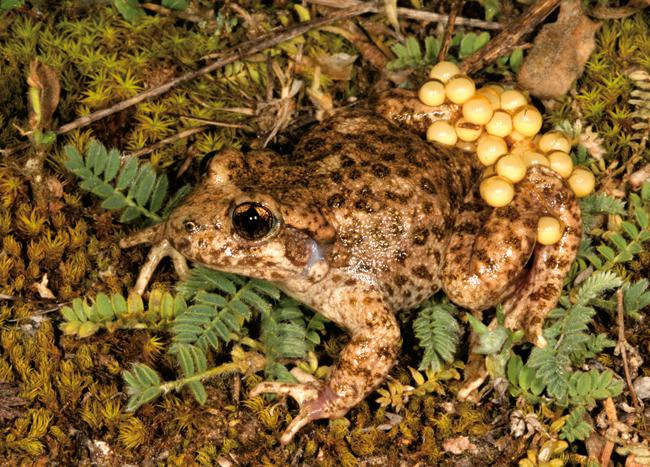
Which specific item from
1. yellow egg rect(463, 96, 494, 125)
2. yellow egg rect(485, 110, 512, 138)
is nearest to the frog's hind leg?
yellow egg rect(485, 110, 512, 138)

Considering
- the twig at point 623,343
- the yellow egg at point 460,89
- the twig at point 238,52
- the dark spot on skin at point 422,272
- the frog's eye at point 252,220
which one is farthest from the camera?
the twig at point 238,52

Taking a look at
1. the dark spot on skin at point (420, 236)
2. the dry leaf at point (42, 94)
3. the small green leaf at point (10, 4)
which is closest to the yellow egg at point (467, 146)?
the dark spot on skin at point (420, 236)

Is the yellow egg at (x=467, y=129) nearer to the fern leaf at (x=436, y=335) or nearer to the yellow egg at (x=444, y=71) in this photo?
the yellow egg at (x=444, y=71)

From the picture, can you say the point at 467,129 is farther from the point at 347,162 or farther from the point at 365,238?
the point at 365,238

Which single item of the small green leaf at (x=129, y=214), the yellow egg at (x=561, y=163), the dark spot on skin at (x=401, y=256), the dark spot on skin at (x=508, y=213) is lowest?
the dark spot on skin at (x=401, y=256)

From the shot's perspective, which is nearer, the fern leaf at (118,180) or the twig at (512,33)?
the fern leaf at (118,180)

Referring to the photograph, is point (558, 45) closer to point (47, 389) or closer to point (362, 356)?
point (362, 356)

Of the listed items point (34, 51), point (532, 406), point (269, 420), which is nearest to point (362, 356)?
point (269, 420)
